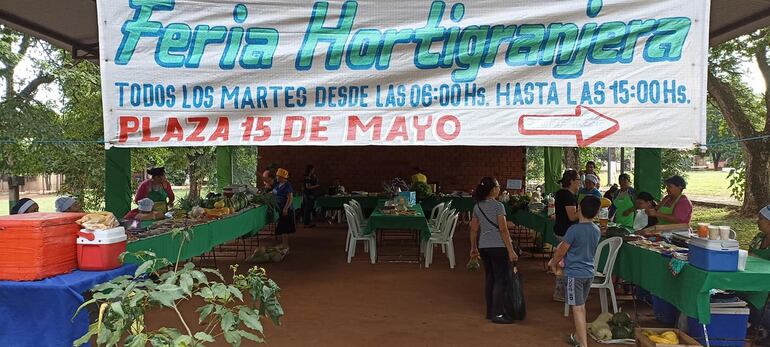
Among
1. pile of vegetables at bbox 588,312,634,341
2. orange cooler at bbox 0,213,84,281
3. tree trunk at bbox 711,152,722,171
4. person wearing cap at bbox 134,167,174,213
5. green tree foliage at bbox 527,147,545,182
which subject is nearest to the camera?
orange cooler at bbox 0,213,84,281

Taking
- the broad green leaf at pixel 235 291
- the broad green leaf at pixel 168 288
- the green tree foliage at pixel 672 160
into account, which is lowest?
the broad green leaf at pixel 235 291

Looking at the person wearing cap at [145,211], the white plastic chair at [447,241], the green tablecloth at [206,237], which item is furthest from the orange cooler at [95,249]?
the white plastic chair at [447,241]

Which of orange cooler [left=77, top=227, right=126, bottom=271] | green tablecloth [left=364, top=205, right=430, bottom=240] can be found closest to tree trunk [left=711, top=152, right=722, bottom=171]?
green tablecloth [left=364, top=205, right=430, bottom=240]

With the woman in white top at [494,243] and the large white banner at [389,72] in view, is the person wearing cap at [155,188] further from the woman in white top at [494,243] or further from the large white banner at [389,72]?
the large white banner at [389,72]

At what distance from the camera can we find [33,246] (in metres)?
3.06

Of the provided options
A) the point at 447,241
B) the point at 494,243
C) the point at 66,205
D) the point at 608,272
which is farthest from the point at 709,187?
the point at 66,205

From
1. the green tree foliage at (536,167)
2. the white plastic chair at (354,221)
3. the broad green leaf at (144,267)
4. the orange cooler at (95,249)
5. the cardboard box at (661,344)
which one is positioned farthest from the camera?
the green tree foliage at (536,167)

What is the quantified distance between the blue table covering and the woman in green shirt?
184 inches

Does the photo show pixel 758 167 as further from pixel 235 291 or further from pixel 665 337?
pixel 235 291

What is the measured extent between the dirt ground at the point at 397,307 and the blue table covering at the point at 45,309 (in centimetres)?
175

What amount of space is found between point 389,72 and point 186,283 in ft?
3.76

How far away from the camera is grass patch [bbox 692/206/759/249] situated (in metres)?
12.1

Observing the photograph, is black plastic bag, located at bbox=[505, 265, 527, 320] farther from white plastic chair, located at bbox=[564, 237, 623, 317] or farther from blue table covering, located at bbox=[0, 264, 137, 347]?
blue table covering, located at bbox=[0, 264, 137, 347]

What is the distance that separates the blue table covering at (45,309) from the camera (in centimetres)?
309
